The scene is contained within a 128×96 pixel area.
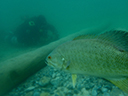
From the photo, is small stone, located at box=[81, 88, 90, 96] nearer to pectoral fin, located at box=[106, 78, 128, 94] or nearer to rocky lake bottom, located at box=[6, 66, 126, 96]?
rocky lake bottom, located at box=[6, 66, 126, 96]

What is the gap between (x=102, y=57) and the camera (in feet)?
4.38

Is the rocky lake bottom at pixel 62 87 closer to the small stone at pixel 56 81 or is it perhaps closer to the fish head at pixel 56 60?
the small stone at pixel 56 81

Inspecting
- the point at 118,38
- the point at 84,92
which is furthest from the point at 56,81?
the point at 118,38

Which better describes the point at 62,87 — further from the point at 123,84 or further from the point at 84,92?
the point at 123,84

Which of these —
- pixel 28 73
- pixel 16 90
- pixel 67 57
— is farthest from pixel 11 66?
pixel 67 57

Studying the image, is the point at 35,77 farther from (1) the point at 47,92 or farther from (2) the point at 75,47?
(2) the point at 75,47

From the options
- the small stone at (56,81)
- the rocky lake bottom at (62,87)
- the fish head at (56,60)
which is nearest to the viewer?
the fish head at (56,60)

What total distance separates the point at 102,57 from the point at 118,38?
1.30 feet

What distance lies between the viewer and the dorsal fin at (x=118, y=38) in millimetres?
1287

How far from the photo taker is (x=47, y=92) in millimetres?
2635

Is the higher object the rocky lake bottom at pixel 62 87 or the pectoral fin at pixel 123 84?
the pectoral fin at pixel 123 84

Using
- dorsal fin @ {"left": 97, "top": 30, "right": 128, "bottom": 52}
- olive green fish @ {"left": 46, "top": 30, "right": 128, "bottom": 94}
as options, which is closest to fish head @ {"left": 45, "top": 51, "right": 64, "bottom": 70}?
olive green fish @ {"left": 46, "top": 30, "right": 128, "bottom": 94}

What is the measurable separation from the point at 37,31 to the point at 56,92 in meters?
8.62

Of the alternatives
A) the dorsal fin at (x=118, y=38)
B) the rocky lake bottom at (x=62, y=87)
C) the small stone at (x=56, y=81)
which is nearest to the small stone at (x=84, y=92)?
the rocky lake bottom at (x=62, y=87)
